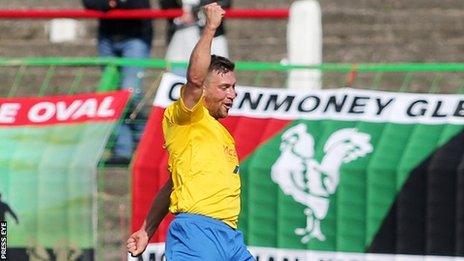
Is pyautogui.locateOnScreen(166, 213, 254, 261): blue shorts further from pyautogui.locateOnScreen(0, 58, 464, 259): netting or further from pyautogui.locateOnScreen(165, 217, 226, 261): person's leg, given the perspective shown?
pyautogui.locateOnScreen(0, 58, 464, 259): netting

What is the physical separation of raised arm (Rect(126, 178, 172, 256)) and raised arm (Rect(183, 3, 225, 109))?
0.74 m

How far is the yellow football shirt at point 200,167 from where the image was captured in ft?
29.1

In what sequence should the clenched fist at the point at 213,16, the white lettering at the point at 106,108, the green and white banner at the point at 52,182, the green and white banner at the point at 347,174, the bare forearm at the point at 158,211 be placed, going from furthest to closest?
1. the white lettering at the point at 106,108
2. the green and white banner at the point at 52,182
3. the green and white banner at the point at 347,174
4. the bare forearm at the point at 158,211
5. the clenched fist at the point at 213,16

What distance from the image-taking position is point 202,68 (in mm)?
8438

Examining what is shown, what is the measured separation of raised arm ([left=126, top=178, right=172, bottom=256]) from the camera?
888 centimetres

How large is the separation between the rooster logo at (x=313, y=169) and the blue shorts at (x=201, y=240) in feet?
5.21

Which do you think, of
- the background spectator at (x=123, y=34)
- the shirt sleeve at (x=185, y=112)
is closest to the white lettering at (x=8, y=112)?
the background spectator at (x=123, y=34)

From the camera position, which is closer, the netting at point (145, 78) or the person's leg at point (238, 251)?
the person's leg at point (238, 251)

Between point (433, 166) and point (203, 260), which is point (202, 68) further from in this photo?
point (433, 166)

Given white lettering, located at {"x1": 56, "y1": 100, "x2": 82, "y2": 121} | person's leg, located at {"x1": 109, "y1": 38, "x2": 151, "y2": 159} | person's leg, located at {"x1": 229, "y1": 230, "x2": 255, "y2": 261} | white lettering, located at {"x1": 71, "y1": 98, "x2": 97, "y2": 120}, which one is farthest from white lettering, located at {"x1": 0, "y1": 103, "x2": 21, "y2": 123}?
person's leg, located at {"x1": 229, "y1": 230, "x2": 255, "y2": 261}

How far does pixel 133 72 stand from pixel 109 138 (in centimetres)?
58

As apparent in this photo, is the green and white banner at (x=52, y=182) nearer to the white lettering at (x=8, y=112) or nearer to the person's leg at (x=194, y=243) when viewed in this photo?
the white lettering at (x=8, y=112)

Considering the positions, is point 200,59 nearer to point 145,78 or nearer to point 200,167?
point 200,167

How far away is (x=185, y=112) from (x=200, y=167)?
1.15ft
